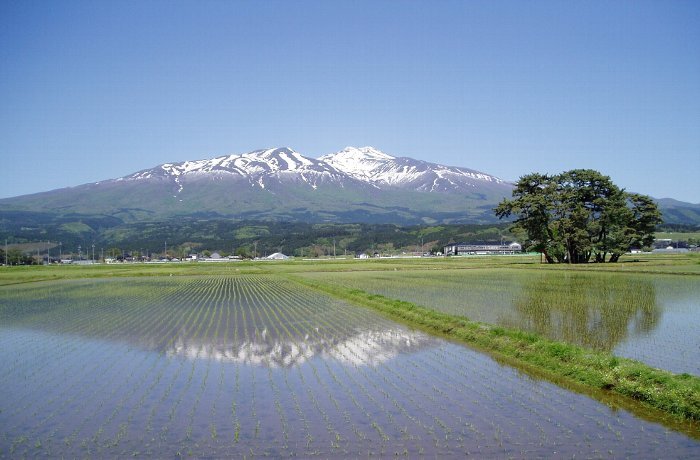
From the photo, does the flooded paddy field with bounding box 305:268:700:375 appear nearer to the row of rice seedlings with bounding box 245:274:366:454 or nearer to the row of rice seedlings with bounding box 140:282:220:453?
the row of rice seedlings with bounding box 245:274:366:454

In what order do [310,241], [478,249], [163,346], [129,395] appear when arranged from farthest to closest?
[310,241] < [478,249] < [163,346] < [129,395]

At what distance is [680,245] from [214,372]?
131004 mm

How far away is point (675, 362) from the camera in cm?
982

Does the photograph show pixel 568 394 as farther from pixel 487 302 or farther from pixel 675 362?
pixel 487 302

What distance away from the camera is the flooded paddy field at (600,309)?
1141 cm

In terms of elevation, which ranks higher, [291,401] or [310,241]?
[310,241]

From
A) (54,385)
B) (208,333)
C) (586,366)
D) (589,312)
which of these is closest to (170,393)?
(54,385)

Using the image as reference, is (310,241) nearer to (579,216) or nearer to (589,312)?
(579,216)

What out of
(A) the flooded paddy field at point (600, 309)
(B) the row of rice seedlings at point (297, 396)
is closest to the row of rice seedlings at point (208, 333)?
(B) the row of rice seedlings at point (297, 396)

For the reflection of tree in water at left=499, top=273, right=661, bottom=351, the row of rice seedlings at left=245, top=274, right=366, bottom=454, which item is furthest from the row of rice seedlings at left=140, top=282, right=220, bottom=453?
the reflection of tree in water at left=499, top=273, right=661, bottom=351

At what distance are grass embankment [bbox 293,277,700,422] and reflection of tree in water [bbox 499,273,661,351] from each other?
1.13 meters

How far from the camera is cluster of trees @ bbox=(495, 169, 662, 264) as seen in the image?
48.0 m

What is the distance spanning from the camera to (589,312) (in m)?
16.8

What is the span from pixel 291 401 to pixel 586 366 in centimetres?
475
